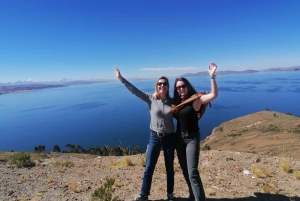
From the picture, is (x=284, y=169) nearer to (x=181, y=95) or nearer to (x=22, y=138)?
(x=181, y=95)

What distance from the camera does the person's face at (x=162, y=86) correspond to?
305 centimetres

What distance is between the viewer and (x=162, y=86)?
10.0ft

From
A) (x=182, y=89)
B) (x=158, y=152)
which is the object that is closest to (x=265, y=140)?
(x=158, y=152)

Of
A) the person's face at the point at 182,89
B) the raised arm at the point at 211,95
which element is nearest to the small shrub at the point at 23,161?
the person's face at the point at 182,89

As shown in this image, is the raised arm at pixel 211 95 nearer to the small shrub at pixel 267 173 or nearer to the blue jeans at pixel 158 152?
the blue jeans at pixel 158 152

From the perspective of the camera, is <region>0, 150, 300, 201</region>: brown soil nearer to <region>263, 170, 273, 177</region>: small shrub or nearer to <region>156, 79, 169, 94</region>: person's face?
<region>263, 170, 273, 177</region>: small shrub

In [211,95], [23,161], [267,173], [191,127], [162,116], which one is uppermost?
[211,95]

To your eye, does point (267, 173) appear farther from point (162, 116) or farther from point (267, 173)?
point (162, 116)

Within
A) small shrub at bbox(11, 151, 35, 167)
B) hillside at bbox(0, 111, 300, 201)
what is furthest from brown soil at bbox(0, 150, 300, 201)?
small shrub at bbox(11, 151, 35, 167)

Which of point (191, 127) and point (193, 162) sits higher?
point (191, 127)

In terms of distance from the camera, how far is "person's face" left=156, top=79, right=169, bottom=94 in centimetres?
305

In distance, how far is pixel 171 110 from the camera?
9.74 ft

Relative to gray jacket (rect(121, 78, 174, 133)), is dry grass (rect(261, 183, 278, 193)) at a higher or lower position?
lower

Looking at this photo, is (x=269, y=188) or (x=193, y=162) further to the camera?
(x=269, y=188)
